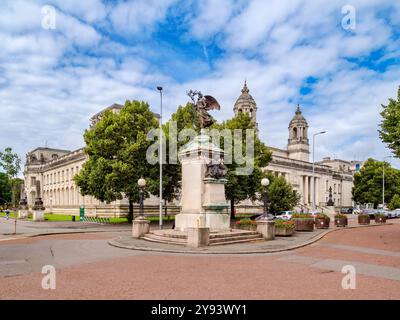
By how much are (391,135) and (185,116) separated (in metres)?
21.4

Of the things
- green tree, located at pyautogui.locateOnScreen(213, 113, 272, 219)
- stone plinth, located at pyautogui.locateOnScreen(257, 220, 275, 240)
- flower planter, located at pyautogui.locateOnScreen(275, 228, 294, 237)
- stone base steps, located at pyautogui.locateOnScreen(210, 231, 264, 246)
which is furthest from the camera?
green tree, located at pyautogui.locateOnScreen(213, 113, 272, 219)

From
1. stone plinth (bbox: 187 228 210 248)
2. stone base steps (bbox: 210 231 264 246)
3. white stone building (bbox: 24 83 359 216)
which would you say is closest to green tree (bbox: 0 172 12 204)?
white stone building (bbox: 24 83 359 216)

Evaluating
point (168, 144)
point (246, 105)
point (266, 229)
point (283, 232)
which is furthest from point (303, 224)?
point (246, 105)

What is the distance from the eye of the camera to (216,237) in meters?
17.2

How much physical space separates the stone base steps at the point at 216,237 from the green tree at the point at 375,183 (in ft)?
256

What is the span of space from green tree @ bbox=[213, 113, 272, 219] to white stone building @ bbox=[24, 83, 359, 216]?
20.9m

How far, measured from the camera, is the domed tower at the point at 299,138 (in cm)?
10306

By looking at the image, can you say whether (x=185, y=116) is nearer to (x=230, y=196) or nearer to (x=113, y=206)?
(x=230, y=196)

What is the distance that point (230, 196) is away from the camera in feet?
126

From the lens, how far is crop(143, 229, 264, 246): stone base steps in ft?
56.1

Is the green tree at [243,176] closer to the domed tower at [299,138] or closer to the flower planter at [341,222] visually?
the flower planter at [341,222]

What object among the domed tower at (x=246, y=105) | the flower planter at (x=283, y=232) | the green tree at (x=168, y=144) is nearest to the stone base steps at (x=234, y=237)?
the flower planter at (x=283, y=232)

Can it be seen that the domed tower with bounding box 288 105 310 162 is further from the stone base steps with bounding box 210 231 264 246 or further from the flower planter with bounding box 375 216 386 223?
the stone base steps with bounding box 210 231 264 246
